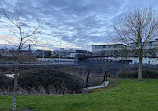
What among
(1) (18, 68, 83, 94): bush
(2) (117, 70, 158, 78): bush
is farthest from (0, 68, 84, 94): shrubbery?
(2) (117, 70, 158, 78): bush

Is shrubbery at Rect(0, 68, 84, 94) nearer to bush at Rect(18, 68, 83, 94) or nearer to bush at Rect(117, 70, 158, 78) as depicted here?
bush at Rect(18, 68, 83, 94)

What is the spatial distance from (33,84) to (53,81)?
124 cm

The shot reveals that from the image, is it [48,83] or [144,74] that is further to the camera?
[144,74]

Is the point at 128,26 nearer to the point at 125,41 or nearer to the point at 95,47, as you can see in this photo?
the point at 125,41

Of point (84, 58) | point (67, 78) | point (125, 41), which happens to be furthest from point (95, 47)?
point (67, 78)

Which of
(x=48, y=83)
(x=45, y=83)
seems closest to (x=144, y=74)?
(x=48, y=83)

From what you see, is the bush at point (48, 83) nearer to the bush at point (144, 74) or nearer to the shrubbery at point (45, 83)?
the shrubbery at point (45, 83)

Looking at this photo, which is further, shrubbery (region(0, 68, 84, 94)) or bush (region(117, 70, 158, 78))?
bush (region(117, 70, 158, 78))

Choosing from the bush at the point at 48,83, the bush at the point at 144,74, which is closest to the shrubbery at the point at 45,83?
the bush at the point at 48,83

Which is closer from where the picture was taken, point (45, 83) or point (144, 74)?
point (45, 83)

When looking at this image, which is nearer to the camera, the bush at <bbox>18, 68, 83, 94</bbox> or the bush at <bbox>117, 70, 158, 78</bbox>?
the bush at <bbox>18, 68, 83, 94</bbox>

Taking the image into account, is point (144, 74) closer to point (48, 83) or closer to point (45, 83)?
point (48, 83)

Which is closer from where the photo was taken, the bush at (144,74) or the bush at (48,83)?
the bush at (48,83)

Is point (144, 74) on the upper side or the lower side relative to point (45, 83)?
lower
